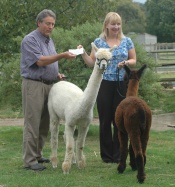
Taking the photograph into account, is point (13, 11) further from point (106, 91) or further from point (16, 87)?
point (106, 91)

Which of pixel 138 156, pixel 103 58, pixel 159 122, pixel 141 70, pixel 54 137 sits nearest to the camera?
pixel 138 156

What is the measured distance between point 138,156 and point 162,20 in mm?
45104

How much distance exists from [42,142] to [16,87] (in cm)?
283

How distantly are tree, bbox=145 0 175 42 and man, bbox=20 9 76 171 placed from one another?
37.8m

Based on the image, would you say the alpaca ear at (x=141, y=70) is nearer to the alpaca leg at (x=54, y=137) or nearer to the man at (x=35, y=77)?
the man at (x=35, y=77)

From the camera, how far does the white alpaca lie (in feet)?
22.0

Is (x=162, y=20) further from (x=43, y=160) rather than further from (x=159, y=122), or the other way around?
(x=43, y=160)

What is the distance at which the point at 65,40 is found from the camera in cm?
1020

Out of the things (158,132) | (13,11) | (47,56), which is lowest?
(158,132)

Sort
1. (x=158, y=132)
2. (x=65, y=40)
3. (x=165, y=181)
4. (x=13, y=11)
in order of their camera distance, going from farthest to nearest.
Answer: (x=13, y=11) < (x=158, y=132) < (x=65, y=40) < (x=165, y=181)

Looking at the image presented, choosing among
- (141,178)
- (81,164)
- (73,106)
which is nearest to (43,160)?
(81,164)

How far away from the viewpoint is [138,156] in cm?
620

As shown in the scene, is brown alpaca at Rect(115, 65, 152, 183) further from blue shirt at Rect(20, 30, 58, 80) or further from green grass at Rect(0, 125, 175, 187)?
blue shirt at Rect(20, 30, 58, 80)

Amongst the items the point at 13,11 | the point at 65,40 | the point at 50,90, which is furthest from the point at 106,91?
the point at 13,11
